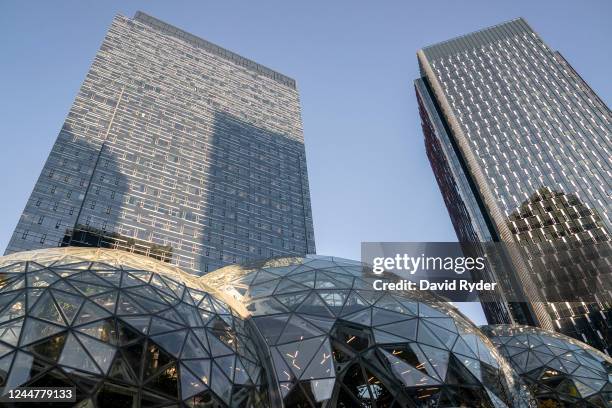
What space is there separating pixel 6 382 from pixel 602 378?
2093 cm

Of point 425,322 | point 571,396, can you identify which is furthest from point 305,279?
point 571,396

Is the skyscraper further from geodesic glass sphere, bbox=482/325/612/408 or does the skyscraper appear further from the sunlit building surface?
the sunlit building surface

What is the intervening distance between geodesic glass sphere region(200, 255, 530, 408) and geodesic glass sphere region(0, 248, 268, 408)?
110 centimetres

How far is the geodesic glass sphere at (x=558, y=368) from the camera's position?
55.3 ft

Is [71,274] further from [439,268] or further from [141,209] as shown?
[439,268]

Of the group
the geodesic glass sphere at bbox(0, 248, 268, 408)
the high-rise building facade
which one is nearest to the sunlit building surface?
the geodesic glass sphere at bbox(0, 248, 268, 408)

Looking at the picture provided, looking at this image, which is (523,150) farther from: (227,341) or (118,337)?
(118,337)

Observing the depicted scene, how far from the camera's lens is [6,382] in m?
8.02

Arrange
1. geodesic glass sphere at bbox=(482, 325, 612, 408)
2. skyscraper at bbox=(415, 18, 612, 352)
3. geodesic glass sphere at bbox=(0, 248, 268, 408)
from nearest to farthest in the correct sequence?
geodesic glass sphere at bbox=(0, 248, 268, 408), geodesic glass sphere at bbox=(482, 325, 612, 408), skyscraper at bbox=(415, 18, 612, 352)

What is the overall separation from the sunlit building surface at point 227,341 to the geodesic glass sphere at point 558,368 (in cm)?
337

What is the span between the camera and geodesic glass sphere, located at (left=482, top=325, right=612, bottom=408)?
55.3 feet

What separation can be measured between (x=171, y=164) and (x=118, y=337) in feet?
192

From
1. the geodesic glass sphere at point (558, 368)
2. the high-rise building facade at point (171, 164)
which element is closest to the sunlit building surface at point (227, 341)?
the geodesic glass sphere at point (558, 368)

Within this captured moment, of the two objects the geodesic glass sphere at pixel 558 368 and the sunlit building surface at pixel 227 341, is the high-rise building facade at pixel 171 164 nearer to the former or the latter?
the sunlit building surface at pixel 227 341
